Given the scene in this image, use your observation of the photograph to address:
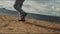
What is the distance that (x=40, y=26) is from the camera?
165 cm

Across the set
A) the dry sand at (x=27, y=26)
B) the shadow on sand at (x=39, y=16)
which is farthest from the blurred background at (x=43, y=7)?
the dry sand at (x=27, y=26)

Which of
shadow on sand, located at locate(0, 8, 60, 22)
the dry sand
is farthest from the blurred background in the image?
the dry sand

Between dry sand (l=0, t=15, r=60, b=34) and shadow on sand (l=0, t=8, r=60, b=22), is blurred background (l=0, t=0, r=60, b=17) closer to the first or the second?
shadow on sand (l=0, t=8, r=60, b=22)

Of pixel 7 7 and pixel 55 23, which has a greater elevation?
pixel 7 7

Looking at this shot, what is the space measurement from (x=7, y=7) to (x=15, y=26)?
510 millimetres

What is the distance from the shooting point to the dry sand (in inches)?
59.7

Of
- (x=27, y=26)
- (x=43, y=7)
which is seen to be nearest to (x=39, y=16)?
(x=43, y=7)

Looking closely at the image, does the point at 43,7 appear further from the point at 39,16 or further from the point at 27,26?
the point at 27,26

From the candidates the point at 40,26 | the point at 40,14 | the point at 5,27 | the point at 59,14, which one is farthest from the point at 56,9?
the point at 5,27

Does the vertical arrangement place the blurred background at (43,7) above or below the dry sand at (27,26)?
above

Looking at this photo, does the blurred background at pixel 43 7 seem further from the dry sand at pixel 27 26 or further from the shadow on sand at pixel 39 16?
the dry sand at pixel 27 26

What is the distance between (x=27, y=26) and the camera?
1.63m

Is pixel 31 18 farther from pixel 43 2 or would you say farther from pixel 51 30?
pixel 51 30

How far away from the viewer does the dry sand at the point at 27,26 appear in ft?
4.98
